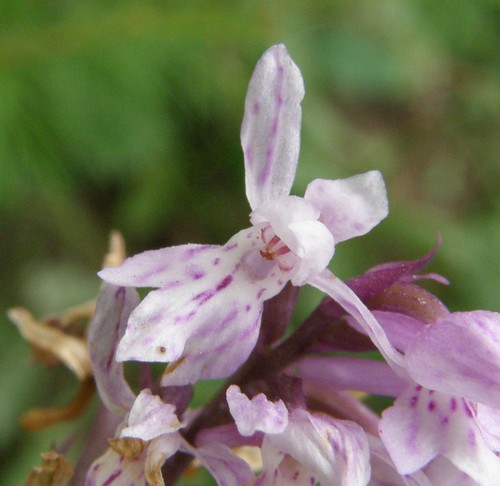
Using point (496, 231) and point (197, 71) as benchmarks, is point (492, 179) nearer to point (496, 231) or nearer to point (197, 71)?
point (496, 231)

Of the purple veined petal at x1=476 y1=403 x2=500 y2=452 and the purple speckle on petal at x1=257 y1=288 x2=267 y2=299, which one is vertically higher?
the purple speckle on petal at x1=257 y1=288 x2=267 y2=299

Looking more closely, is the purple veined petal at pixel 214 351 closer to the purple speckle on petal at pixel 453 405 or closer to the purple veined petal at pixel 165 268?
the purple veined petal at pixel 165 268

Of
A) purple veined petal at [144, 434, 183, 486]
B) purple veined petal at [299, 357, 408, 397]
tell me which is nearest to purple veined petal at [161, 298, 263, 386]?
purple veined petal at [144, 434, 183, 486]

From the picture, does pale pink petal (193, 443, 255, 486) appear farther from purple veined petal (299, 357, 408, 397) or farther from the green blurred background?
the green blurred background

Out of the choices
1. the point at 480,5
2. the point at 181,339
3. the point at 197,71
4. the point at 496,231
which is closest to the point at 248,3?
the point at 197,71

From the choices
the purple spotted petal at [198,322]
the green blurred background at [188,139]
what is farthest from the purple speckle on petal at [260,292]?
the green blurred background at [188,139]

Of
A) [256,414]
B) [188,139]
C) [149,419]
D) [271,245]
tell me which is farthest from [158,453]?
[188,139]

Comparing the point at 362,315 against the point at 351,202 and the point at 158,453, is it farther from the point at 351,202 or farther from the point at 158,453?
the point at 158,453
